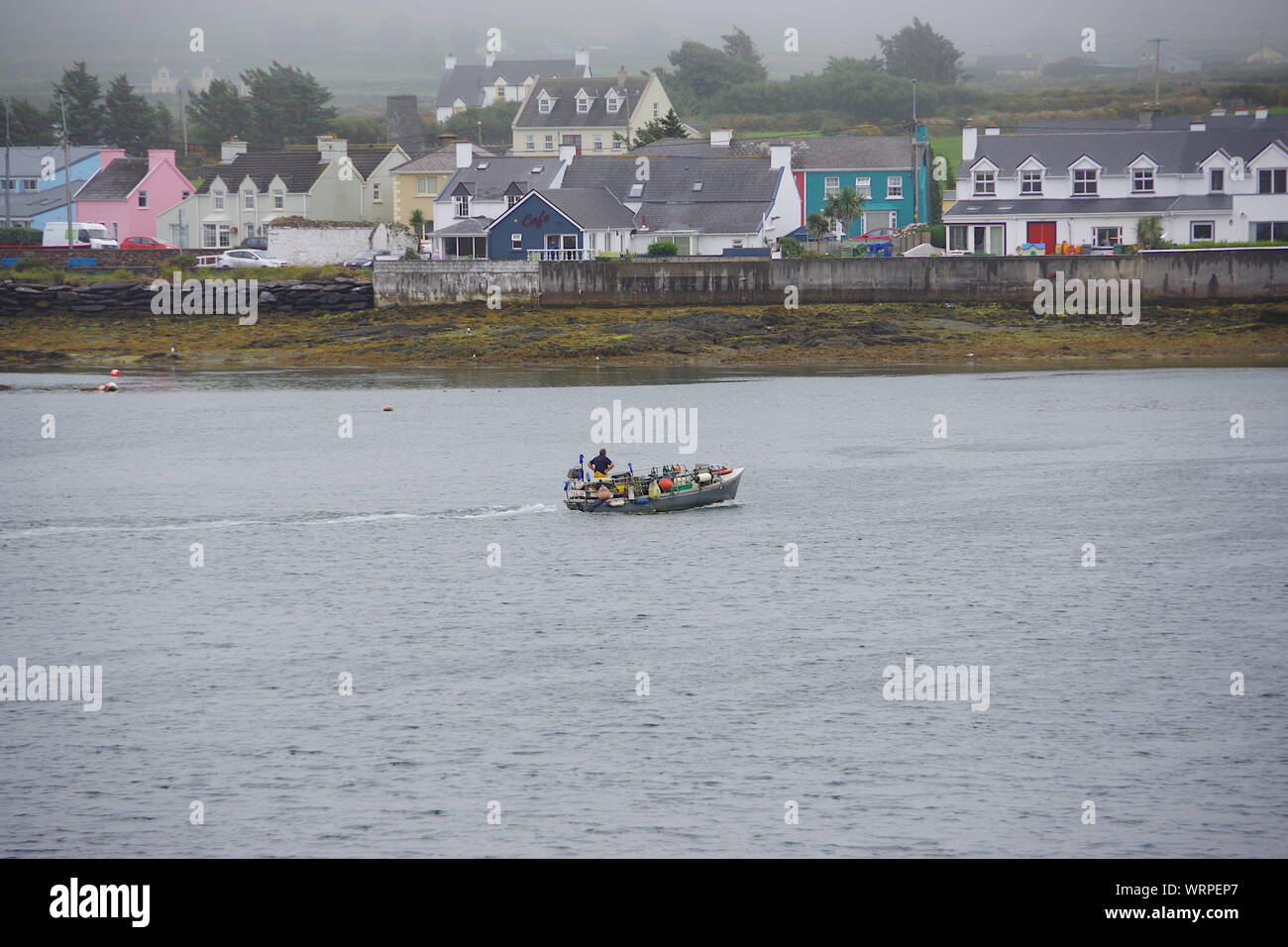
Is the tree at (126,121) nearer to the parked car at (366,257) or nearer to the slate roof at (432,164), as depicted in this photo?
the slate roof at (432,164)

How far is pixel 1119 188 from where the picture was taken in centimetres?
8775

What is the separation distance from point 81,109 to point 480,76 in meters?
47.8

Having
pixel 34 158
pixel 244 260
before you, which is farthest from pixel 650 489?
pixel 34 158

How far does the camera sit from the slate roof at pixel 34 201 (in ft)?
394

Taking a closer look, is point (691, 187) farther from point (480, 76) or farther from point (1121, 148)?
point (480, 76)

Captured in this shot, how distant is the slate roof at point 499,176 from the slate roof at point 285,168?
15.3 m

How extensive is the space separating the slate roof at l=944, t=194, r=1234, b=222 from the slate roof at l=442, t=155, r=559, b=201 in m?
26.8

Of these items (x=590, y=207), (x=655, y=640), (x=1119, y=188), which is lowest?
(x=655, y=640)

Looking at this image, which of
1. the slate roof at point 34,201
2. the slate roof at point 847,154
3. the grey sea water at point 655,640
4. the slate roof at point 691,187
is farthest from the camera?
the slate roof at point 34,201

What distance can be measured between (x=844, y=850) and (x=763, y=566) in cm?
1745

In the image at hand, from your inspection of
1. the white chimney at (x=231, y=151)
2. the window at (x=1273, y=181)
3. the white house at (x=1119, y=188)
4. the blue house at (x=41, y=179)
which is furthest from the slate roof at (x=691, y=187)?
the blue house at (x=41, y=179)

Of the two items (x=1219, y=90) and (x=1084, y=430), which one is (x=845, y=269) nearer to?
(x=1084, y=430)

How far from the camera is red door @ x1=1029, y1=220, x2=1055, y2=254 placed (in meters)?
87.7
